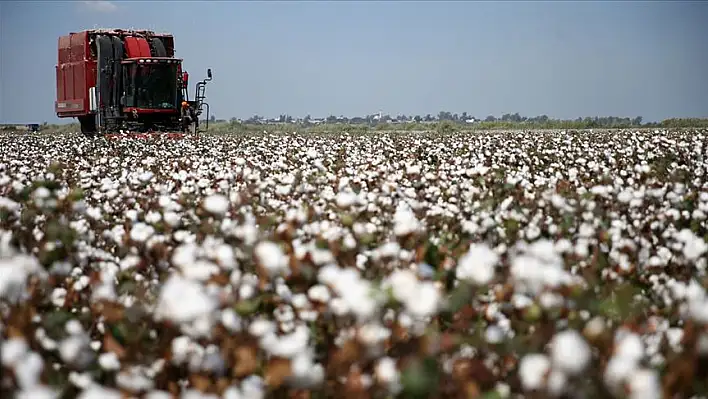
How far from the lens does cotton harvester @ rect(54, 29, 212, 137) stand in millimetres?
20469

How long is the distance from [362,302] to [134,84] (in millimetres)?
19286

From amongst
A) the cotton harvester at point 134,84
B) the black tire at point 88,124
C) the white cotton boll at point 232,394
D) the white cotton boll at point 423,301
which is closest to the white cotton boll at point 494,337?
the white cotton boll at point 423,301

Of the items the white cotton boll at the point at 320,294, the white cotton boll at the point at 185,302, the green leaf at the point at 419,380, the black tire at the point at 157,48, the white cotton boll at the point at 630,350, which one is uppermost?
the black tire at the point at 157,48

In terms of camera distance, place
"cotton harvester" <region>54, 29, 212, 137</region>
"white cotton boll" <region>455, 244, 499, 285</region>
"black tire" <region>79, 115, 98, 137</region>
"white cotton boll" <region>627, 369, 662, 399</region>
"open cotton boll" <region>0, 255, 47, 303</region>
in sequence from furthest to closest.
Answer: "black tire" <region>79, 115, 98, 137</region> < "cotton harvester" <region>54, 29, 212, 137</region> < "open cotton boll" <region>0, 255, 47, 303</region> < "white cotton boll" <region>455, 244, 499, 285</region> < "white cotton boll" <region>627, 369, 662, 399</region>

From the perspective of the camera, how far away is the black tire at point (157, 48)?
21.8 metres

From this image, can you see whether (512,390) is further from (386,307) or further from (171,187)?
(171,187)

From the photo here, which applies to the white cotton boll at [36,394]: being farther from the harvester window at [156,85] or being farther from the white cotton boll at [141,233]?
the harvester window at [156,85]

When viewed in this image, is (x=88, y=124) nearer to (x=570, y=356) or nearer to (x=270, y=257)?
(x=270, y=257)

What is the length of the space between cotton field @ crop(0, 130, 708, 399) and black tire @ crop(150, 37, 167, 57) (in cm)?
1696

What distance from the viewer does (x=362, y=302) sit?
2.47m

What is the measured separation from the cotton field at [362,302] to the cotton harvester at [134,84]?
15513 millimetres

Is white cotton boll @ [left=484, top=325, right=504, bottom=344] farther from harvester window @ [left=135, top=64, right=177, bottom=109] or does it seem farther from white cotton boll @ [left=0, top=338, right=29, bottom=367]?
harvester window @ [left=135, top=64, right=177, bottom=109]

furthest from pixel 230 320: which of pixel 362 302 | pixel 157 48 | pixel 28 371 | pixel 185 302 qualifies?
pixel 157 48

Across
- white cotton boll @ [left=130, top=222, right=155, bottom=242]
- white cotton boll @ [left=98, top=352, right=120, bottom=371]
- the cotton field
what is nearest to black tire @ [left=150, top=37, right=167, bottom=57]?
the cotton field
